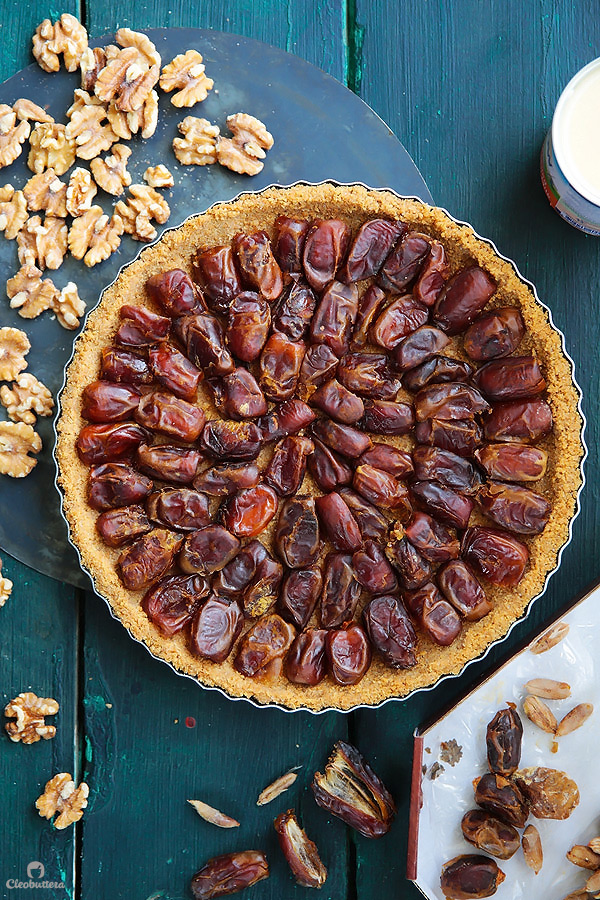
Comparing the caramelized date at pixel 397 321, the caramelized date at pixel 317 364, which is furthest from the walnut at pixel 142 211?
the caramelized date at pixel 397 321

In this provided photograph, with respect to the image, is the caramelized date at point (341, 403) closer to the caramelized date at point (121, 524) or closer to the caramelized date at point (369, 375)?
the caramelized date at point (369, 375)

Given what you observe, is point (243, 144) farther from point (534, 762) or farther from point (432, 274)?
point (534, 762)

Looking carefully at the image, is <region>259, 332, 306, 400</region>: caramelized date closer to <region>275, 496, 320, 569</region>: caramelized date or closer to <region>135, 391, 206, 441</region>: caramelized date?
<region>135, 391, 206, 441</region>: caramelized date

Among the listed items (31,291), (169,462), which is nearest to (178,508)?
(169,462)

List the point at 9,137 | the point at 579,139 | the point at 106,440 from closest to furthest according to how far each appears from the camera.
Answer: the point at 106,440, the point at 579,139, the point at 9,137

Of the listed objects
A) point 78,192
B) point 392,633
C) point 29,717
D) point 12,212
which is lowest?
point 29,717

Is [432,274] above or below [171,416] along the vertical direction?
above

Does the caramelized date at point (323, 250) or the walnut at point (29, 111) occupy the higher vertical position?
the caramelized date at point (323, 250)
